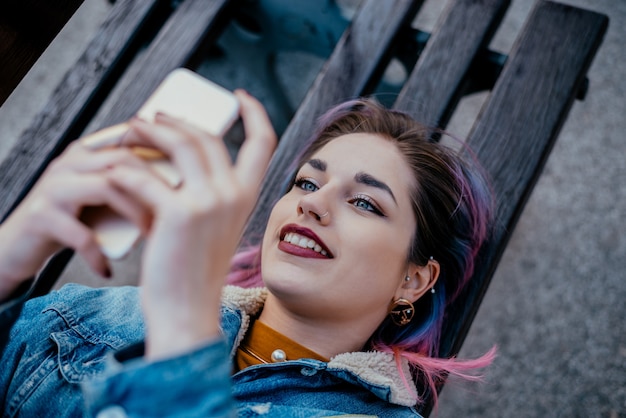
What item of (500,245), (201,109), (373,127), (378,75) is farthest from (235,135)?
(201,109)

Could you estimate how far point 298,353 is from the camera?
4.39 feet

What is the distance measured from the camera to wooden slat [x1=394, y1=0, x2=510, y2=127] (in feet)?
5.67

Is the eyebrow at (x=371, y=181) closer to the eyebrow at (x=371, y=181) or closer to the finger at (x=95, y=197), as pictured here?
the eyebrow at (x=371, y=181)

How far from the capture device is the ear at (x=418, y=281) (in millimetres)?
1422

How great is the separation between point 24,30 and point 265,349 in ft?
2.68

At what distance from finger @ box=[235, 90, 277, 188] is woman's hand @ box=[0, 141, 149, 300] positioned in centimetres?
13

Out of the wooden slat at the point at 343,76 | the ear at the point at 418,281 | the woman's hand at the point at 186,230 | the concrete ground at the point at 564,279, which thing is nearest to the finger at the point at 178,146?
the woman's hand at the point at 186,230

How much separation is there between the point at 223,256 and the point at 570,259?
196 centimetres

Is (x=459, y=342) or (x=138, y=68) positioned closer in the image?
(x=459, y=342)

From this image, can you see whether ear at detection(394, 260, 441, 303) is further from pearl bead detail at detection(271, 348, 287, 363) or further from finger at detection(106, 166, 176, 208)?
finger at detection(106, 166, 176, 208)

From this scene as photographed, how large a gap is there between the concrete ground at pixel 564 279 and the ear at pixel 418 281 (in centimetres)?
79

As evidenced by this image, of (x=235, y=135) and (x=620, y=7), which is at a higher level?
(x=620, y=7)

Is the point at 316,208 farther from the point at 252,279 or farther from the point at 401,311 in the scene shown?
the point at 252,279

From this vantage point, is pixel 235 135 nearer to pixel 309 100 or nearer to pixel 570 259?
pixel 309 100
